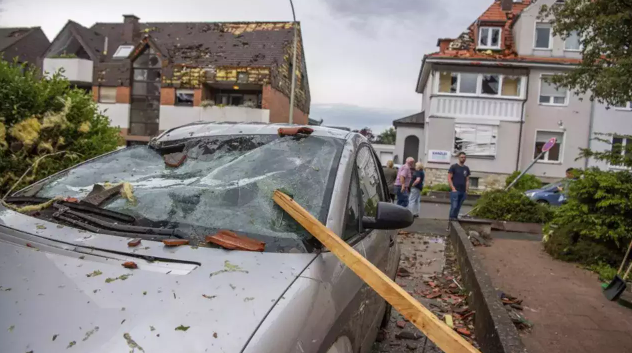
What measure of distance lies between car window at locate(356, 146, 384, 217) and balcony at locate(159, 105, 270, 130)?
25.3 m

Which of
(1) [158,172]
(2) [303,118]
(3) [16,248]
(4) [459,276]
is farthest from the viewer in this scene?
(2) [303,118]

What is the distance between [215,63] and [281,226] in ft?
99.0

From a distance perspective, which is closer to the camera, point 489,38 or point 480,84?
point 480,84

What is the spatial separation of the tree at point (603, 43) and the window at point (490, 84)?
47.6 feet

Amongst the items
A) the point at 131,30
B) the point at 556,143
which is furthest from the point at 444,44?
the point at 131,30

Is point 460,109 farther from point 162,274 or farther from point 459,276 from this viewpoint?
point 162,274

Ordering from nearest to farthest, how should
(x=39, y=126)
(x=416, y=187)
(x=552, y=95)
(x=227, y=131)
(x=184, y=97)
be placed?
1. (x=227, y=131)
2. (x=39, y=126)
3. (x=416, y=187)
4. (x=552, y=95)
5. (x=184, y=97)

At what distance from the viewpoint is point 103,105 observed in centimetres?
3300

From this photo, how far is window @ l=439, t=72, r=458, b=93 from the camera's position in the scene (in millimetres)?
23750

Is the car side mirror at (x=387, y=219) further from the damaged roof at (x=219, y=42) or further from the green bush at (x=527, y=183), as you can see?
the damaged roof at (x=219, y=42)

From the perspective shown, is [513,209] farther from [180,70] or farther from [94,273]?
[180,70]

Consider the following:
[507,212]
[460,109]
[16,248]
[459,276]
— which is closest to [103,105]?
[460,109]

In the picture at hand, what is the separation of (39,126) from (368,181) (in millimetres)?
4519

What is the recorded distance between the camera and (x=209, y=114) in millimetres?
29516
